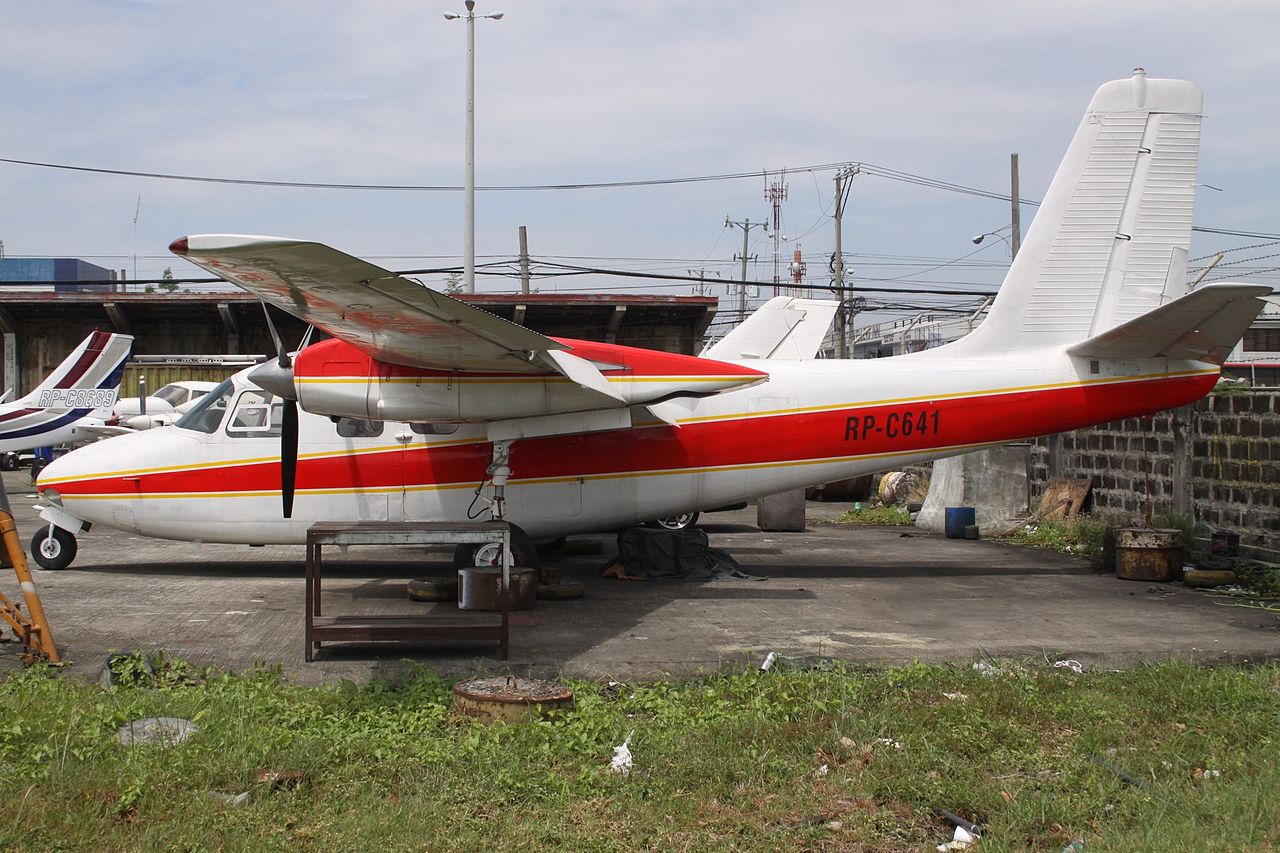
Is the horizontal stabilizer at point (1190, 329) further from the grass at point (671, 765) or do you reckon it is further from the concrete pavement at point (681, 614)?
the grass at point (671, 765)

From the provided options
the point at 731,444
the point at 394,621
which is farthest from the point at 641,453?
the point at 394,621

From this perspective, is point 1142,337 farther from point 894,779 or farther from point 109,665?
→ point 109,665

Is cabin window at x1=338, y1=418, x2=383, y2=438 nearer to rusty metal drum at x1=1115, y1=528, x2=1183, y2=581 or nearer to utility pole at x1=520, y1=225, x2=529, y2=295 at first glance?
rusty metal drum at x1=1115, y1=528, x2=1183, y2=581

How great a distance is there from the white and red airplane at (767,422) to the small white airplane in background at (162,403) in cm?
1417

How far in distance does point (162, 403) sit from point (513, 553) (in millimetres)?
19694

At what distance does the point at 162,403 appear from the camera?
89.8 ft

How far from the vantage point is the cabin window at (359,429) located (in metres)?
12.2

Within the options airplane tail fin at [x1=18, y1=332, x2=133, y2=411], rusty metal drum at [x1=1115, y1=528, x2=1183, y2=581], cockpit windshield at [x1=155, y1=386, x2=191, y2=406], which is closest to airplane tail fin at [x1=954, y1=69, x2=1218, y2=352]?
rusty metal drum at [x1=1115, y1=528, x2=1183, y2=581]

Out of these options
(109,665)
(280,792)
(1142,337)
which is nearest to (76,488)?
(109,665)

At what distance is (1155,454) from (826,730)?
33.8ft

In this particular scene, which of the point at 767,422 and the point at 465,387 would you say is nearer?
the point at 465,387

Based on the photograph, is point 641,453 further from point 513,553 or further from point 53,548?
point 53,548

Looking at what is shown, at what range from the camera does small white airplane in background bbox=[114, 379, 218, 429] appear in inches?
1024

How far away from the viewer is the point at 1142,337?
11.5m
